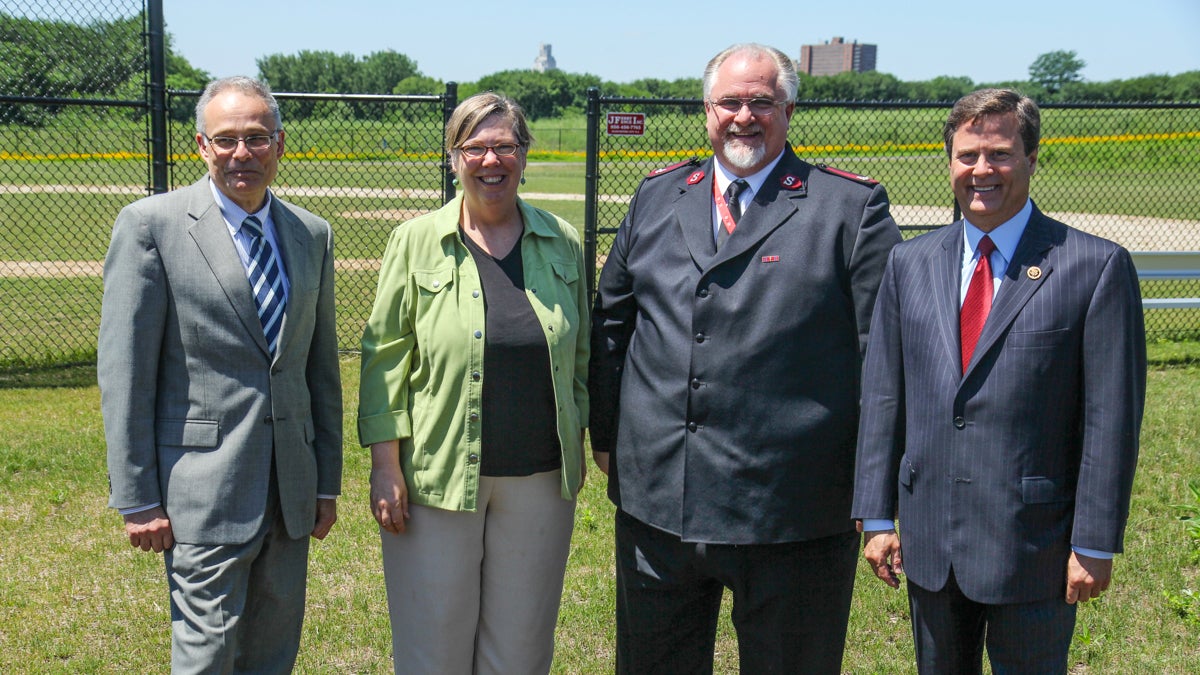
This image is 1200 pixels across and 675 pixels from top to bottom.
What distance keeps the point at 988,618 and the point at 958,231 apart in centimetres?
107

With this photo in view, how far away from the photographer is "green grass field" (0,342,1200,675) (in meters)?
4.29

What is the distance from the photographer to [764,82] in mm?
3154

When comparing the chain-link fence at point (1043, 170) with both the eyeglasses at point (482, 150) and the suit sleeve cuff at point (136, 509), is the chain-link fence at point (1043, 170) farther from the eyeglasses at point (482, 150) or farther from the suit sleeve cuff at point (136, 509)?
the suit sleeve cuff at point (136, 509)

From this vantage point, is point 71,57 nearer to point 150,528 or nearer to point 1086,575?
point 150,528

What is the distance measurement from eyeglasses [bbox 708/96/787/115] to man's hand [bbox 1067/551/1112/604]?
1.48 metres

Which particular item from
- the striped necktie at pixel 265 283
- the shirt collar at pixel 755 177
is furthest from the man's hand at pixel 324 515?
the shirt collar at pixel 755 177

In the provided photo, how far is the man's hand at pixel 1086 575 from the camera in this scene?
276cm

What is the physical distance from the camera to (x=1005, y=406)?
2.78 meters

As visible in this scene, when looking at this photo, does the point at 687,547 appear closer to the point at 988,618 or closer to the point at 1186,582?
the point at 988,618

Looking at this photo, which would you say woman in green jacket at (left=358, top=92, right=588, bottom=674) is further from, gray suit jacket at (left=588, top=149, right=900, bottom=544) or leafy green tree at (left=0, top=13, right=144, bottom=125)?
leafy green tree at (left=0, top=13, right=144, bottom=125)

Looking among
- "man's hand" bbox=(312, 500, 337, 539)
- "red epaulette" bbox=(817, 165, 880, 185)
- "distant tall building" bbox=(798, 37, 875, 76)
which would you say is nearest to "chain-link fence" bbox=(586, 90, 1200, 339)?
"red epaulette" bbox=(817, 165, 880, 185)

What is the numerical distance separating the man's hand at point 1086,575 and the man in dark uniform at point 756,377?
26.9 inches

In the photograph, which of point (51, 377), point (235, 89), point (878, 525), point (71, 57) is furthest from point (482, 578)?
point (71, 57)

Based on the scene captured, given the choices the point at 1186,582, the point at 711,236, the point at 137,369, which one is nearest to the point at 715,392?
the point at 711,236
